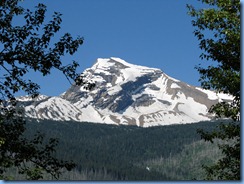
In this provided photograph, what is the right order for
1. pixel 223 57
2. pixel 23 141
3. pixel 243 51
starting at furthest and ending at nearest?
pixel 223 57, pixel 243 51, pixel 23 141

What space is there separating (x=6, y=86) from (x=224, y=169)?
5.83m

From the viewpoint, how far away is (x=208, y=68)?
12.9m

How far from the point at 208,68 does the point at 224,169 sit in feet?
8.47

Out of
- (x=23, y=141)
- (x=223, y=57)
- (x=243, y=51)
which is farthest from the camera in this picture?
(x=223, y=57)

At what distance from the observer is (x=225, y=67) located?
Answer: 1224cm

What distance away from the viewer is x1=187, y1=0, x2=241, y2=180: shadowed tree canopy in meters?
11.8

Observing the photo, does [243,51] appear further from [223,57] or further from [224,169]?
[224,169]

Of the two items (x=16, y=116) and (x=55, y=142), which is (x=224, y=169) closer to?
(x=55, y=142)

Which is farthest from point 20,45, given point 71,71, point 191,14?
point 191,14

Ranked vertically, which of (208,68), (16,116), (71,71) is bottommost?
(16,116)

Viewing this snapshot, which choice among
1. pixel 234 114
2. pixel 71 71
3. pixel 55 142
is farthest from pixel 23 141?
pixel 234 114

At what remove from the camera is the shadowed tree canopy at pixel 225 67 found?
1176 centimetres

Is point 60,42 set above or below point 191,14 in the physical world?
below

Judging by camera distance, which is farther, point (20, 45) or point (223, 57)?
point (223, 57)
